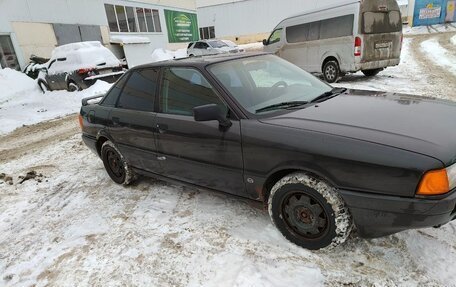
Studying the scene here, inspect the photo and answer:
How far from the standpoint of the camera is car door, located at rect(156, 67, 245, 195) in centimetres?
302

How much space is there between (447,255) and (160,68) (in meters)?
3.17

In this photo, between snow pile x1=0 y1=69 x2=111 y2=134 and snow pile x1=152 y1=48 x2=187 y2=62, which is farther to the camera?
snow pile x1=152 y1=48 x2=187 y2=62

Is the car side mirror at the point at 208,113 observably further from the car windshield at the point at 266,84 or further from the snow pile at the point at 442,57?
the snow pile at the point at 442,57

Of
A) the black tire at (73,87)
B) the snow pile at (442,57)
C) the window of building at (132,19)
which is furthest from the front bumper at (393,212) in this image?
the window of building at (132,19)

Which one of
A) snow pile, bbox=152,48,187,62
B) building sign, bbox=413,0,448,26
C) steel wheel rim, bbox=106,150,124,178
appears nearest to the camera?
Result: steel wheel rim, bbox=106,150,124,178

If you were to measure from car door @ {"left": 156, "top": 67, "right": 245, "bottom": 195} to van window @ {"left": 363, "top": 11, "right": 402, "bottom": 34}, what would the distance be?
7.61m

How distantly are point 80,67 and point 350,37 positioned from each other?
347 inches

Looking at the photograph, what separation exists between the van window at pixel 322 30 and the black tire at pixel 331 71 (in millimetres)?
801

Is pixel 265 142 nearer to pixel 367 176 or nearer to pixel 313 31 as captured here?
pixel 367 176

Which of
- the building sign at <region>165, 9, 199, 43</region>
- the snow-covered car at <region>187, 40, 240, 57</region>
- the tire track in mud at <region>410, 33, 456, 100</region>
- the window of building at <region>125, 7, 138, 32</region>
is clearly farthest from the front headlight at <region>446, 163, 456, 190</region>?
the building sign at <region>165, 9, 199, 43</region>

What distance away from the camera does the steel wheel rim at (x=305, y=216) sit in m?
2.62

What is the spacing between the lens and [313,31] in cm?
1059

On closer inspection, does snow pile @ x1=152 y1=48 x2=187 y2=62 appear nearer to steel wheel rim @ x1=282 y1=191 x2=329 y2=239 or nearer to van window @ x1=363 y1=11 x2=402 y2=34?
van window @ x1=363 y1=11 x2=402 y2=34

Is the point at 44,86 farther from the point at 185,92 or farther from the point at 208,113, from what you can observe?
the point at 208,113
